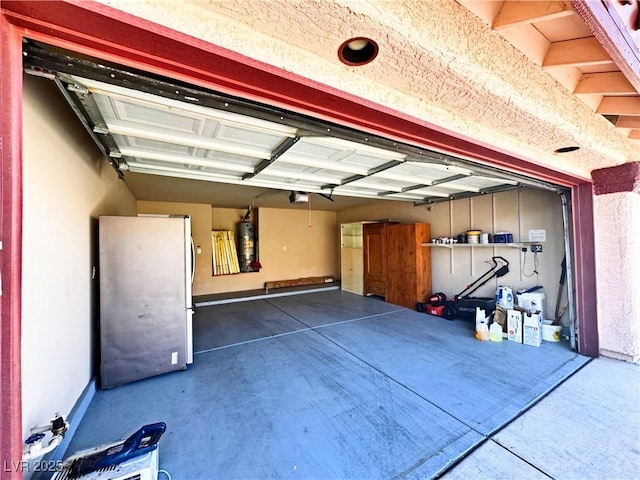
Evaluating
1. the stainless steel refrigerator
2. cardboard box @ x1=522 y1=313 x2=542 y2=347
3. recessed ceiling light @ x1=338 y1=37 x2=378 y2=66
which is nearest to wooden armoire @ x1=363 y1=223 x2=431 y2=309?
cardboard box @ x1=522 y1=313 x2=542 y2=347

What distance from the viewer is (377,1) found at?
84 cm

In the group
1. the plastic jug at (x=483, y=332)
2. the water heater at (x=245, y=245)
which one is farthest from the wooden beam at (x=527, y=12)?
the water heater at (x=245, y=245)

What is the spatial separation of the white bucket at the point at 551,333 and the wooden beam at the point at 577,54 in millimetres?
3912

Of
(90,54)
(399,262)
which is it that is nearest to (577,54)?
(90,54)

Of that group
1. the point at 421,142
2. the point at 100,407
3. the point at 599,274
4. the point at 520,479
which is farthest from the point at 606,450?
the point at 100,407

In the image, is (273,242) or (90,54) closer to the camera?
(90,54)

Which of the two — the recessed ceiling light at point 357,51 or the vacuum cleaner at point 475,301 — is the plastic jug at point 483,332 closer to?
the vacuum cleaner at point 475,301

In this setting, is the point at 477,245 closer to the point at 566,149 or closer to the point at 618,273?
the point at 618,273

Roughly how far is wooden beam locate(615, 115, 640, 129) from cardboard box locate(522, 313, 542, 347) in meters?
2.72

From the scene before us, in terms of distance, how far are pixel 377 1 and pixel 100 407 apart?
3.54 meters

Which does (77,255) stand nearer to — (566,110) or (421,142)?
(421,142)

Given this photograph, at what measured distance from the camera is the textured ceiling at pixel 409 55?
0.82m

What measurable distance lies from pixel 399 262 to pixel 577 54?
495cm

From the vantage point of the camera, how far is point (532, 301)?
12.5 feet
